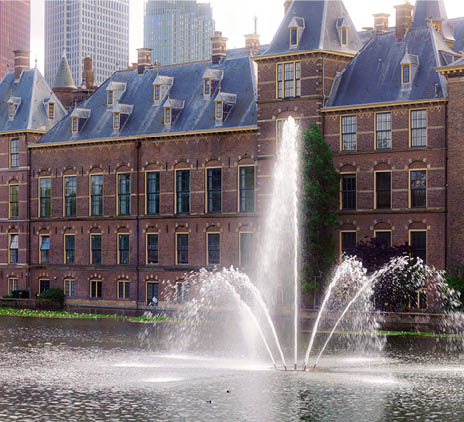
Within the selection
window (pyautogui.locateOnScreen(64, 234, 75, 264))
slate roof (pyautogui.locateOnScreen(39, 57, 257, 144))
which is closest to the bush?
window (pyautogui.locateOnScreen(64, 234, 75, 264))

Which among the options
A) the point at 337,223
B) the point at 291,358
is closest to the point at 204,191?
the point at 337,223

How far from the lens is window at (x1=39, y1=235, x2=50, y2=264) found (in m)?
72.1

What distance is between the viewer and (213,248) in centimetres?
6344

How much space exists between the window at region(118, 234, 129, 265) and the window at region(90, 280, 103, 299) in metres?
2.27

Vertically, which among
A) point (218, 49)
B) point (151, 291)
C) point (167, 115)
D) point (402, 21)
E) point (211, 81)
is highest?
point (218, 49)

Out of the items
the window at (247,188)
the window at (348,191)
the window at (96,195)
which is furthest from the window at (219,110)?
the window at (96,195)

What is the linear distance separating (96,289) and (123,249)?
11.1 ft

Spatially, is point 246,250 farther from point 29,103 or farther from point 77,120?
point 29,103

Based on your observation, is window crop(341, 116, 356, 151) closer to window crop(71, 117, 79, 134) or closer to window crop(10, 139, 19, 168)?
window crop(71, 117, 79, 134)

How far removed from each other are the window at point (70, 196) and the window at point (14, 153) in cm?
481

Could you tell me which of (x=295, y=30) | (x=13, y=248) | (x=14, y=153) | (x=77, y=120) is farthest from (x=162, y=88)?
(x=13, y=248)

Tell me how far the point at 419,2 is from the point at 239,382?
4969cm

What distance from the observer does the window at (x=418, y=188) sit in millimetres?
54938

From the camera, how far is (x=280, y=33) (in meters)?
60.2
